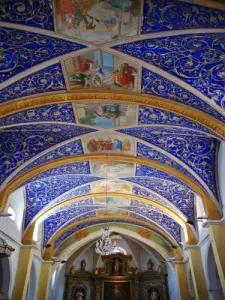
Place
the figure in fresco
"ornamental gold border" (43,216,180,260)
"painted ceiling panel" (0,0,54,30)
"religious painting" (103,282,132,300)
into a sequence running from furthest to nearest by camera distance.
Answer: "religious painting" (103,282,132,300) → "ornamental gold border" (43,216,180,260) → the figure in fresco → "painted ceiling panel" (0,0,54,30)

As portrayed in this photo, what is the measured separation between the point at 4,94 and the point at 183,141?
19.0 ft

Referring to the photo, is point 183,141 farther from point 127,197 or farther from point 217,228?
point 127,197

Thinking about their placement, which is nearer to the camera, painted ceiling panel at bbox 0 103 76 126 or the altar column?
painted ceiling panel at bbox 0 103 76 126

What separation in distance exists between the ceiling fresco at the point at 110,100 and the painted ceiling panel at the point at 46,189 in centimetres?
5

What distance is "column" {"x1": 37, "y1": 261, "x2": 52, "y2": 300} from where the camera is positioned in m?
14.6

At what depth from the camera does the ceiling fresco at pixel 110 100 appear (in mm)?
5609

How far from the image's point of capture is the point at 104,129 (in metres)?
9.23

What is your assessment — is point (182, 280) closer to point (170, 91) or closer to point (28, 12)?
point (170, 91)

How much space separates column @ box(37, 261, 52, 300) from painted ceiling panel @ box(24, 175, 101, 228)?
388 cm

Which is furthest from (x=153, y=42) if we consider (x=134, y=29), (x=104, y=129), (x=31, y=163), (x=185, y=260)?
(x=185, y=260)

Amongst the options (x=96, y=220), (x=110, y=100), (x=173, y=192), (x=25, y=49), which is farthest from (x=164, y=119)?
(x=96, y=220)

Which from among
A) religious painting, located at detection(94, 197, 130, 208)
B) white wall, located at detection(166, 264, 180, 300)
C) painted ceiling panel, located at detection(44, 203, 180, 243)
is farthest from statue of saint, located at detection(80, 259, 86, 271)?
religious painting, located at detection(94, 197, 130, 208)

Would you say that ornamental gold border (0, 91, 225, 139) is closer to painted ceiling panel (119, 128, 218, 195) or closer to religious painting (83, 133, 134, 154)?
painted ceiling panel (119, 128, 218, 195)

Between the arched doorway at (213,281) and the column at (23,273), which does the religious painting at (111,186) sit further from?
the arched doorway at (213,281)
